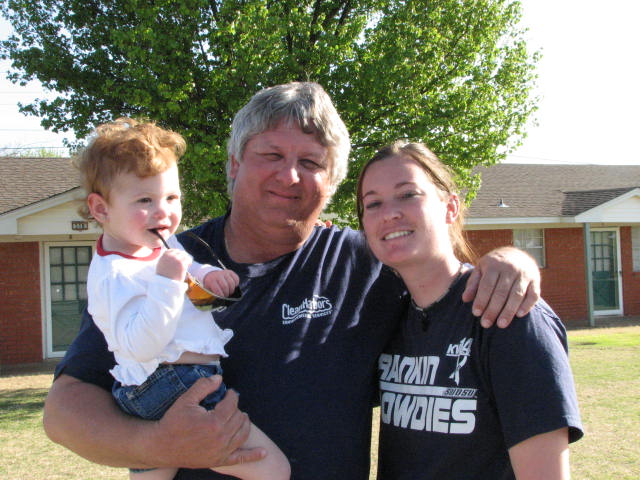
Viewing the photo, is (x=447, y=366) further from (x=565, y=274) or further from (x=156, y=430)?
(x=565, y=274)

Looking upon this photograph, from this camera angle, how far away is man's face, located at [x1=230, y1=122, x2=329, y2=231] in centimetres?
281

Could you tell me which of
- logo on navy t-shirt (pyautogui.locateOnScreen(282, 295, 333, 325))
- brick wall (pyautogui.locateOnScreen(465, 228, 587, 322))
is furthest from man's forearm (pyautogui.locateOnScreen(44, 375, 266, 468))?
brick wall (pyautogui.locateOnScreen(465, 228, 587, 322))

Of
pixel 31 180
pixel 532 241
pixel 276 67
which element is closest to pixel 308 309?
pixel 276 67

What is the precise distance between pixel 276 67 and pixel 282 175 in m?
7.81

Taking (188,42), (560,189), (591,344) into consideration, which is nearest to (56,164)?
(188,42)

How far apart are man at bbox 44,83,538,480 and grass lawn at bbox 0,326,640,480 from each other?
468 centimetres

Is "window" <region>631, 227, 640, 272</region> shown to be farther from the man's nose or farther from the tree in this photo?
the man's nose

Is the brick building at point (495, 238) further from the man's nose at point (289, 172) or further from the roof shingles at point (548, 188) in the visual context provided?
the man's nose at point (289, 172)

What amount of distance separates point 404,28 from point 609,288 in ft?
48.6

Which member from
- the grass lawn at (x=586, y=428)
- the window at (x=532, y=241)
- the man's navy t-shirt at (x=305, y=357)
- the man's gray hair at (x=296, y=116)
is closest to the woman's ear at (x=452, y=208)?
the man's navy t-shirt at (x=305, y=357)

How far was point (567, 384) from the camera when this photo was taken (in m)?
1.99

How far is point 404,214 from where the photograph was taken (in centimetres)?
242

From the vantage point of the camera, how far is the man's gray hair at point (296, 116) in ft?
9.20

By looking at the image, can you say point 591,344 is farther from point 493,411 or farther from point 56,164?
point 56,164
